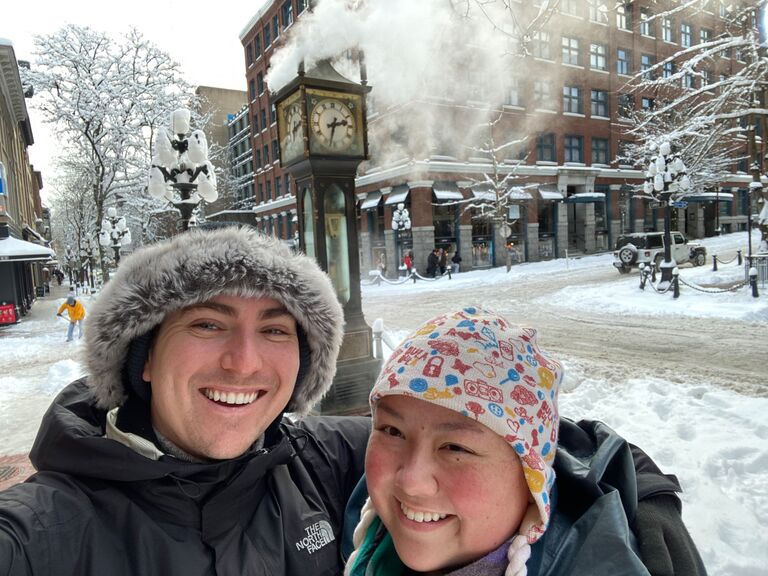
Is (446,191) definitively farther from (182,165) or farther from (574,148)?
(182,165)

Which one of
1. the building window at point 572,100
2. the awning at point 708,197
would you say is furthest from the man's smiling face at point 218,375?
the awning at point 708,197

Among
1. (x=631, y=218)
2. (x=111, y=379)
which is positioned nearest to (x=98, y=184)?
(x=111, y=379)

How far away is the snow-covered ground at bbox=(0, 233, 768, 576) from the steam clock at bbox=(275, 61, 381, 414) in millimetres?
2977

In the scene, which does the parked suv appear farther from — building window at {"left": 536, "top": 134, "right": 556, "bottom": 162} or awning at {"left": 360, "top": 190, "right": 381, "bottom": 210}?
awning at {"left": 360, "top": 190, "right": 381, "bottom": 210}

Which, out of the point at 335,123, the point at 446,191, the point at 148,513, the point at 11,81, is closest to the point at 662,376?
the point at 335,123

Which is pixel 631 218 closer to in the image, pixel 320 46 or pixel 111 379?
pixel 320 46

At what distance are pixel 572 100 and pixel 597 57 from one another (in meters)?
3.24

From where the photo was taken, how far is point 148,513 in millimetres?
1471

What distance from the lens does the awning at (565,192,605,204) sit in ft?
117

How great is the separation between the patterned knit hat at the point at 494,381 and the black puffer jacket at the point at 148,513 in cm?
56

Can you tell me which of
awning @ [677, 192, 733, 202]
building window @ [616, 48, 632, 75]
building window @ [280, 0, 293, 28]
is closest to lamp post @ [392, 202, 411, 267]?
building window @ [280, 0, 293, 28]

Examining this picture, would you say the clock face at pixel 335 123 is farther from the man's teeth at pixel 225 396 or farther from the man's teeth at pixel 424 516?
the man's teeth at pixel 424 516

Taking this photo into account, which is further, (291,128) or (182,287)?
(291,128)

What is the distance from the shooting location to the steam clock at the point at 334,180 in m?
6.33
